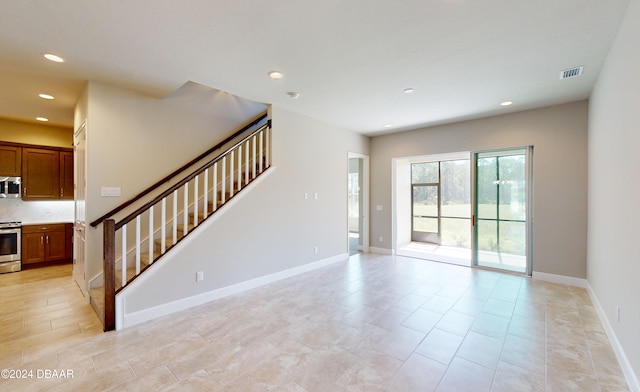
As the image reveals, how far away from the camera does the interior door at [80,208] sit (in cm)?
383

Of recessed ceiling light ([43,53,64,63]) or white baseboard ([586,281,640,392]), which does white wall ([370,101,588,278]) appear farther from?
recessed ceiling light ([43,53,64,63])

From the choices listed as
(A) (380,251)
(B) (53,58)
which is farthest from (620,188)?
(B) (53,58)

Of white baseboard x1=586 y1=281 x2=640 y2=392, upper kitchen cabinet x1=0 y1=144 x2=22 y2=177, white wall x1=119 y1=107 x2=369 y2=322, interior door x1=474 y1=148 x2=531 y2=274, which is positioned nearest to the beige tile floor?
white baseboard x1=586 y1=281 x2=640 y2=392

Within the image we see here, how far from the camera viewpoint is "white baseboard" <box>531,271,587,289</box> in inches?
168

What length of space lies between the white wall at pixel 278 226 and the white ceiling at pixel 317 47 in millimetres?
1094

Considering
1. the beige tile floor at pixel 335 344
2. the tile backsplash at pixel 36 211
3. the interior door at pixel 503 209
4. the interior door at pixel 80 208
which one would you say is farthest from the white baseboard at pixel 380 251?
the tile backsplash at pixel 36 211

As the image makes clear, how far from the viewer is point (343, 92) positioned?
13.0 feet

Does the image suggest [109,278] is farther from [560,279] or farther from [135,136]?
[560,279]

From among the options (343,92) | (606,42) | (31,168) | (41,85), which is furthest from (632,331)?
(31,168)

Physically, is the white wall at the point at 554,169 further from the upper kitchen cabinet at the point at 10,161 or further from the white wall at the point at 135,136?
the upper kitchen cabinet at the point at 10,161

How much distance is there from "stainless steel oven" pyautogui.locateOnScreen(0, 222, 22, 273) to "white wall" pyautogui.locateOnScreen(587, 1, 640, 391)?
28.1 feet

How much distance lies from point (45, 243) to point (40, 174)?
1.41 metres

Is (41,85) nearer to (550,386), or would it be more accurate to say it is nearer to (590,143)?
(550,386)

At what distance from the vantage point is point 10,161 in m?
5.19
